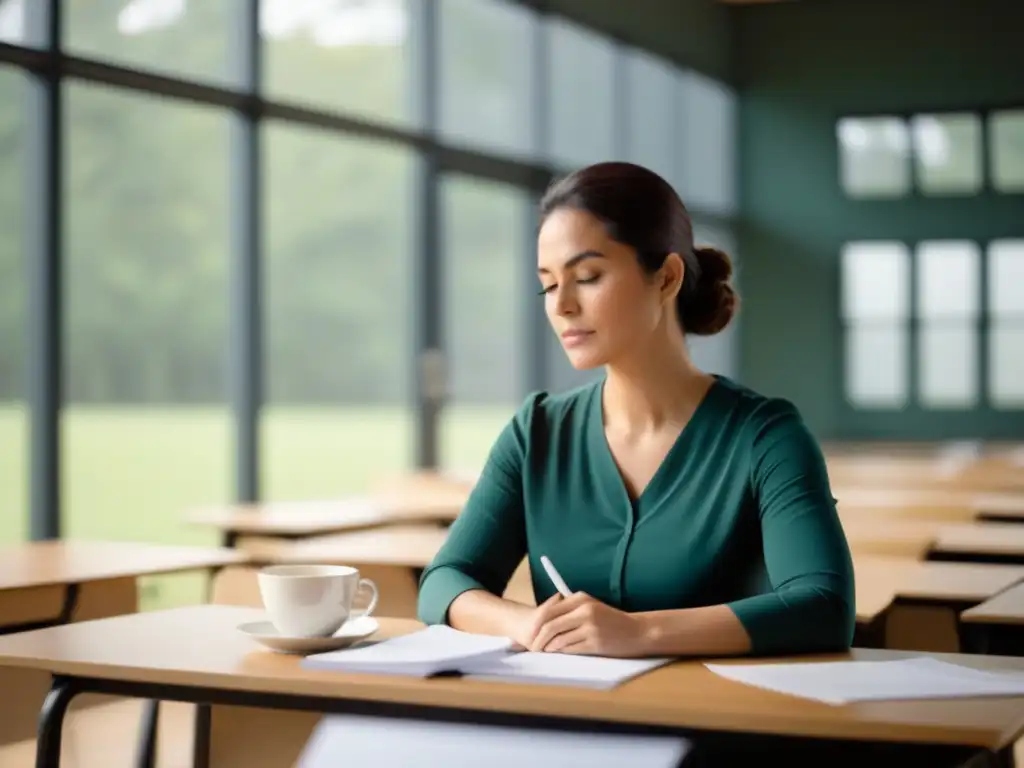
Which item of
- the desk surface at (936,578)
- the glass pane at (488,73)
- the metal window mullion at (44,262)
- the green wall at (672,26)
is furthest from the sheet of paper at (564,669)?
the green wall at (672,26)

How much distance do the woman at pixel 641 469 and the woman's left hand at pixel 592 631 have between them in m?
0.08

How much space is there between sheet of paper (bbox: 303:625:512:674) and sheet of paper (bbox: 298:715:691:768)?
0.06 metres

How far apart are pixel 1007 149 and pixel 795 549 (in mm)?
10658

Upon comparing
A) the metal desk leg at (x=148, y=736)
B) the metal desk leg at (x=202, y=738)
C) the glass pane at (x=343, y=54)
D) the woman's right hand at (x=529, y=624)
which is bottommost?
the metal desk leg at (x=148, y=736)

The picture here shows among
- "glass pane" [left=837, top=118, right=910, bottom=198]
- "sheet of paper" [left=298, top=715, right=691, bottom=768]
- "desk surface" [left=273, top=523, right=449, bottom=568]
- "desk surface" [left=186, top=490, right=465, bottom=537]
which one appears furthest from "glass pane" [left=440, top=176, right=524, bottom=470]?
"sheet of paper" [left=298, top=715, right=691, bottom=768]

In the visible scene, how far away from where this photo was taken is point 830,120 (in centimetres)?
1203

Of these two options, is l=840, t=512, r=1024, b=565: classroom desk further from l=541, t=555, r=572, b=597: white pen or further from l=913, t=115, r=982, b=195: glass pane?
l=913, t=115, r=982, b=195: glass pane

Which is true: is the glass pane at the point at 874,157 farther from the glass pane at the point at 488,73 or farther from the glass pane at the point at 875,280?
the glass pane at the point at 488,73

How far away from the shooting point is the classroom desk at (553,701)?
126 centimetres

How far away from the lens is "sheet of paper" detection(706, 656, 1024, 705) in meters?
1.37

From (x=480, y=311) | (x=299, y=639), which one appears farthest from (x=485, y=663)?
(x=480, y=311)

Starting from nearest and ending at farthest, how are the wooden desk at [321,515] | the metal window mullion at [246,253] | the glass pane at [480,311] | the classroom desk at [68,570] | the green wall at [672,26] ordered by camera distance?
the classroom desk at [68,570] < the wooden desk at [321,515] < the metal window mullion at [246,253] < the glass pane at [480,311] < the green wall at [672,26]

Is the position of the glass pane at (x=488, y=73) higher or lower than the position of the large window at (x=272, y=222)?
higher

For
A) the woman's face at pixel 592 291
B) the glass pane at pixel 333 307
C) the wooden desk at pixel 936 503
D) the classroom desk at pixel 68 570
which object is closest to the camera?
the woman's face at pixel 592 291
